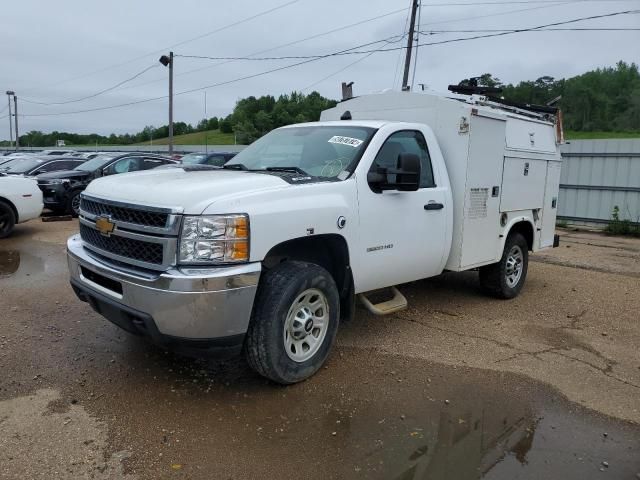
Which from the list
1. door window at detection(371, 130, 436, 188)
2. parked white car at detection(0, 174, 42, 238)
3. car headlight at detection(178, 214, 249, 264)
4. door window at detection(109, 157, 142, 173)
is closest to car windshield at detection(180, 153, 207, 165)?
door window at detection(109, 157, 142, 173)

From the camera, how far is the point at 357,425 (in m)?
3.64

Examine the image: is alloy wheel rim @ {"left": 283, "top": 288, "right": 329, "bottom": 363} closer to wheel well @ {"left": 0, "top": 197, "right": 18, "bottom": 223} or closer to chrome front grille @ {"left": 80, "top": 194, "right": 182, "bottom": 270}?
chrome front grille @ {"left": 80, "top": 194, "right": 182, "bottom": 270}

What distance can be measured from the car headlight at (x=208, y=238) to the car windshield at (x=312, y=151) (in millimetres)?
1278

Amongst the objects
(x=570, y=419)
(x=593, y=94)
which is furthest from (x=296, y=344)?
(x=593, y=94)

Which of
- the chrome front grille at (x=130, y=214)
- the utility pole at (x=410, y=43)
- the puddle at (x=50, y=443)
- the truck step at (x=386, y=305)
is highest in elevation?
the utility pole at (x=410, y=43)

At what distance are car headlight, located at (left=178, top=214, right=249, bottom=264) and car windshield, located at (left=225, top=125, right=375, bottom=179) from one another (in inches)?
50.3

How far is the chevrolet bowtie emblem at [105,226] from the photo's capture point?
392cm

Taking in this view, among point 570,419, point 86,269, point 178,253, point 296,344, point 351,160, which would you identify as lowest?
point 570,419

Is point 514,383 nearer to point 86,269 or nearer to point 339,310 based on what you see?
point 339,310

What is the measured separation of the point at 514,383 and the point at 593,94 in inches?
2152

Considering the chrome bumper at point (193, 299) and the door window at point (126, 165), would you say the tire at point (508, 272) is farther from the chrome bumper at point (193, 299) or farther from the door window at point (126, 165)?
the door window at point (126, 165)

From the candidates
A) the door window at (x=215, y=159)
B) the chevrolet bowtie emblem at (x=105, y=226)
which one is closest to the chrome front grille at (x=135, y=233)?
the chevrolet bowtie emblem at (x=105, y=226)

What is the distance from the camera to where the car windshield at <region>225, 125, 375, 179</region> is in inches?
183

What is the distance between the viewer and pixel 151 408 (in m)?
3.75
